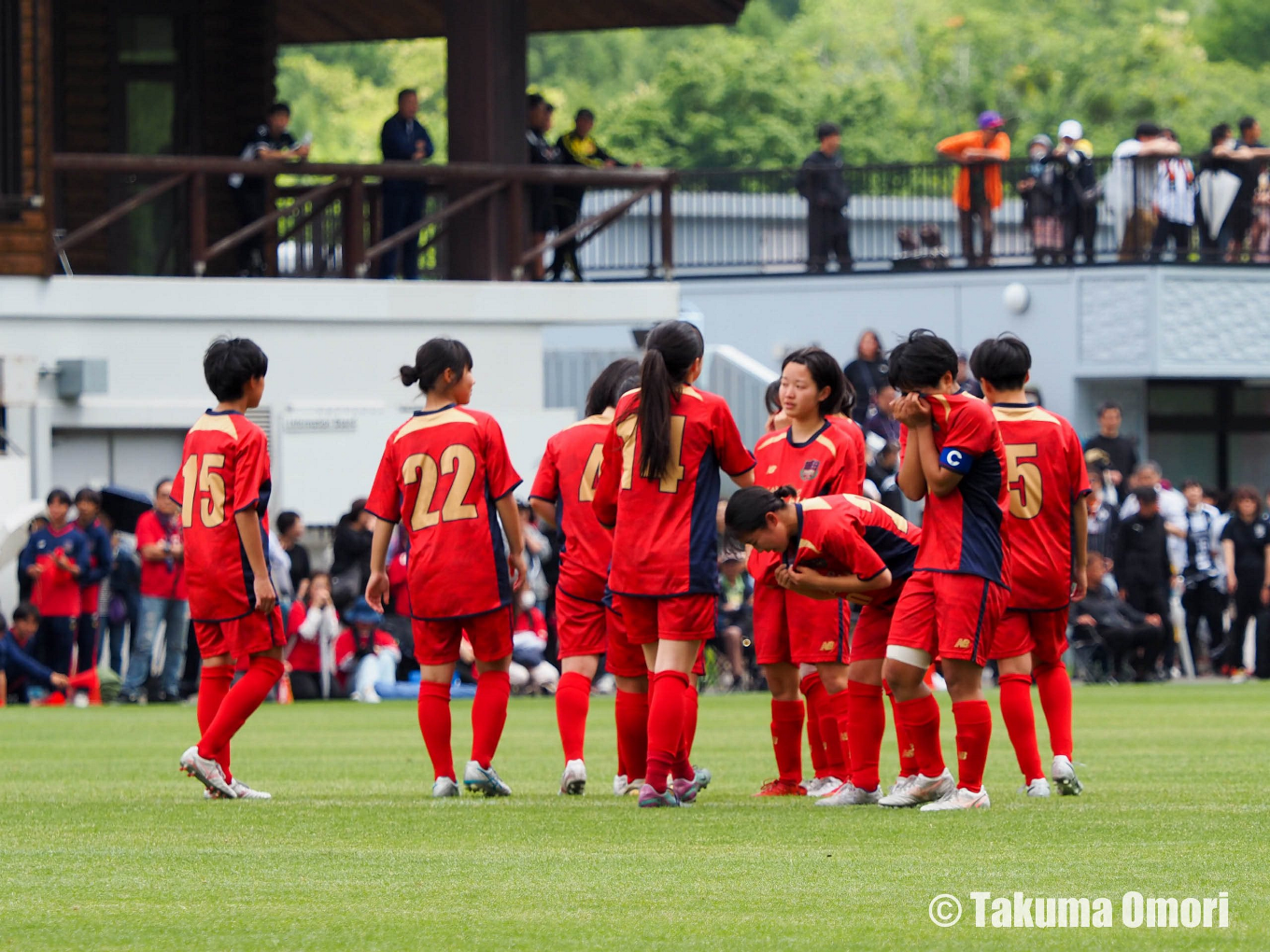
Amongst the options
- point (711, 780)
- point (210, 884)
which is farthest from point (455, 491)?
point (210, 884)

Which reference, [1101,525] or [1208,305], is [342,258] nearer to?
[1101,525]

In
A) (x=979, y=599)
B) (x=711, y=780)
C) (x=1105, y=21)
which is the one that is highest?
(x=1105, y=21)

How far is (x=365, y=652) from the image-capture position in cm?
2075

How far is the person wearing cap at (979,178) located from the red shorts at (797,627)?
1999 cm

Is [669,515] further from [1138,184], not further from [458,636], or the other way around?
[1138,184]

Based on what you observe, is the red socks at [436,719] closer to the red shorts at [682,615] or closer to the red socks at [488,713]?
the red socks at [488,713]

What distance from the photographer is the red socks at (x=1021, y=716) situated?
977cm

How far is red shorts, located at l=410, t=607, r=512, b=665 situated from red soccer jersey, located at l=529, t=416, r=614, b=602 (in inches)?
21.2

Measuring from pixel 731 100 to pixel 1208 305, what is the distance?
39.2 m

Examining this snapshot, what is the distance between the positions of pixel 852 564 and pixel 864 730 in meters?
0.94

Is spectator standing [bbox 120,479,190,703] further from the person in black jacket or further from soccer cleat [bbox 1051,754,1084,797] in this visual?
soccer cleat [bbox 1051,754,1084,797]

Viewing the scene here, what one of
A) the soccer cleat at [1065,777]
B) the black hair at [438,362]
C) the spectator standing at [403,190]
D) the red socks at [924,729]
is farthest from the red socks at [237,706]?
the spectator standing at [403,190]

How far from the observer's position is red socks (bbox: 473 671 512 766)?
10188mm

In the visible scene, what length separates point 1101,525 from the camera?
76.7ft
